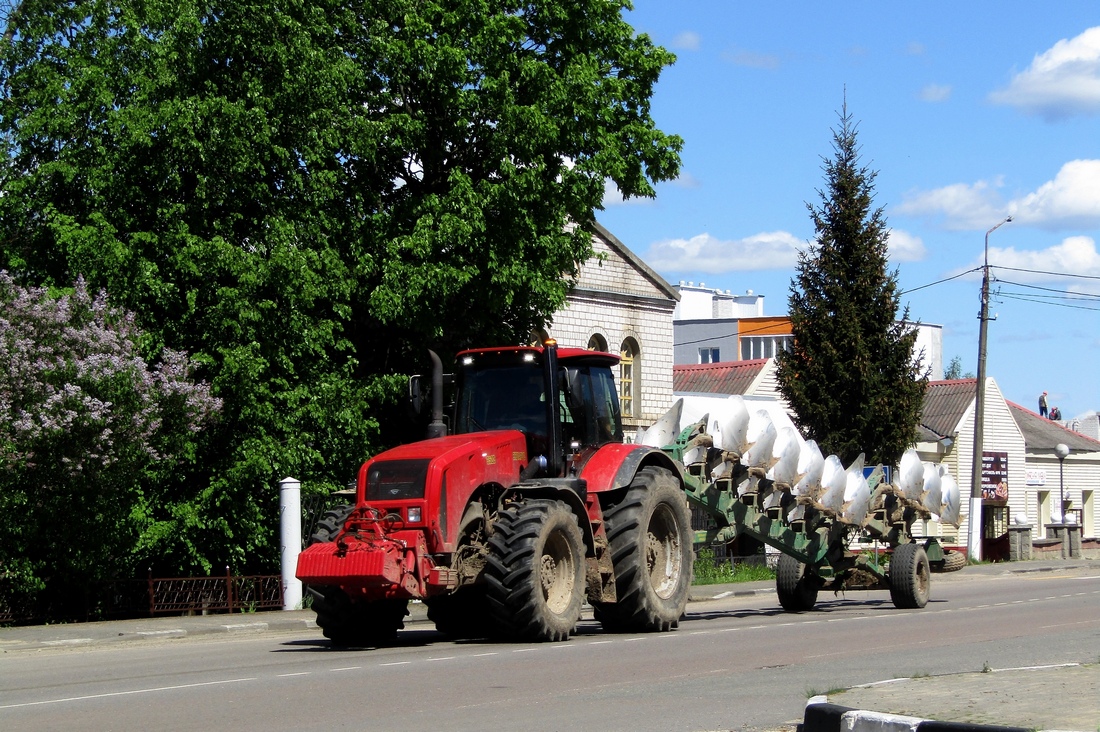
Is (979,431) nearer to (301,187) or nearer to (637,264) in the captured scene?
(637,264)

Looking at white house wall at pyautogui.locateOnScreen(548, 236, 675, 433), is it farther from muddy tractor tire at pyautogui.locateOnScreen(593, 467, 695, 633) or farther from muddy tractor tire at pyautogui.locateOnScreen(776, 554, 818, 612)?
muddy tractor tire at pyautogui.locateOnScreen(593, 467, 695, 633)

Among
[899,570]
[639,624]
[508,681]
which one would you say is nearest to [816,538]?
[899,570]

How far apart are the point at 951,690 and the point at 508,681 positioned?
344 centimetres

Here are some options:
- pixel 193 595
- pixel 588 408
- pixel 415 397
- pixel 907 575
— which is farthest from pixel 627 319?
pixel 415 397

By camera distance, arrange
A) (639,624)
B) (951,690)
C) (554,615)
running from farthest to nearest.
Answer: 1. (639,624)
2. (554,615)
3. (951,690)

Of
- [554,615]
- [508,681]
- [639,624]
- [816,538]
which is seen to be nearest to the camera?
[508,681]

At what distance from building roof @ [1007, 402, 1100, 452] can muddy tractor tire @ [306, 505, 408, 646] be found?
46.1 m

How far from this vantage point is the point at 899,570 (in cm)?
1959

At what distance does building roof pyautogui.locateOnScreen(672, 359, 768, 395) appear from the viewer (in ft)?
159

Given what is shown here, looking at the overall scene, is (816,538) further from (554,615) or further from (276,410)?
(276,410)

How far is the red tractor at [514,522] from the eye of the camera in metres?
13.2

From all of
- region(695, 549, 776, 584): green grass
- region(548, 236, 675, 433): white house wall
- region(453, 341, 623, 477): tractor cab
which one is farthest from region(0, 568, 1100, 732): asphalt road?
region(548, 236, 675, 433): white house wall

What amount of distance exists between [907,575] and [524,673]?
9835 millimetres

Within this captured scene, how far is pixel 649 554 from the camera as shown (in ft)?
52.1
